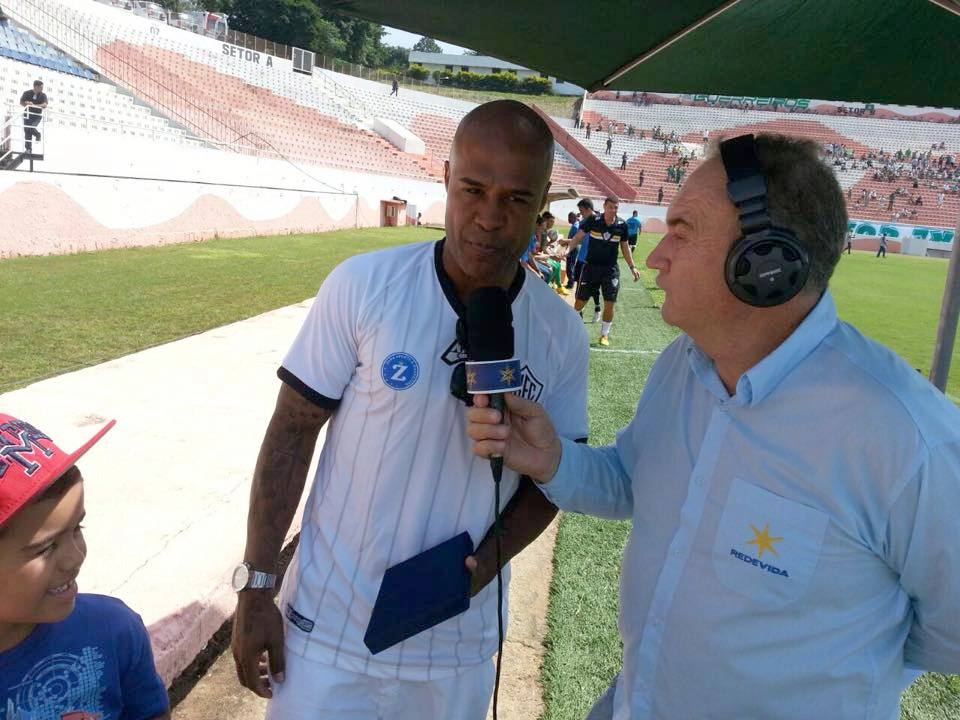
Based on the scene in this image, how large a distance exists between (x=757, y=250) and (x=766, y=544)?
57 cm

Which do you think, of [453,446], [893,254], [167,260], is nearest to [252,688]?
[453,446]

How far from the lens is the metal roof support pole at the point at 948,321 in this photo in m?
2.58

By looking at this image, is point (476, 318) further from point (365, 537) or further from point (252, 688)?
point (252, 688)

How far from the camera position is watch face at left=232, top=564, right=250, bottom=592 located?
1827 millimetres

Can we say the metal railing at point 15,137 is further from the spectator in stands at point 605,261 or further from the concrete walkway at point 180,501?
the spectator in stands at point 605,261

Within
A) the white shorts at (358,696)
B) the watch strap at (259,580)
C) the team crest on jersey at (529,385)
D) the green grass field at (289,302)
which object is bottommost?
the green grass field at (289,302)

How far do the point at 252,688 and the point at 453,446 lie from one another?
32.5 inches

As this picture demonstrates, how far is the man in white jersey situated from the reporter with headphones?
27 centimetres

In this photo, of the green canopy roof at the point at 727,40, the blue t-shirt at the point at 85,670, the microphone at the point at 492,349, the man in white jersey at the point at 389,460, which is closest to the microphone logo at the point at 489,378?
the microphone at the point at 492,349

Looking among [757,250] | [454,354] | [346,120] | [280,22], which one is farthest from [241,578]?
[280,22]

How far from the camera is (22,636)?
151 centimetres

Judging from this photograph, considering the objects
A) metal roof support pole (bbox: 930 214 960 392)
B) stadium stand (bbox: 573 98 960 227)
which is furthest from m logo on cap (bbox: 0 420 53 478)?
stadium stand (bbox: 573 98 960 227)

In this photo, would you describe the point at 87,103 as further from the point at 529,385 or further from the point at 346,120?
the point at 529,385

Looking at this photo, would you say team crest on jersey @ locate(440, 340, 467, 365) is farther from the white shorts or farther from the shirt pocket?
the white shorts
